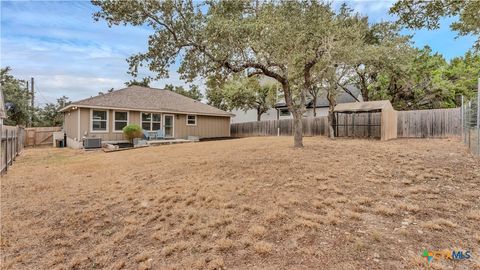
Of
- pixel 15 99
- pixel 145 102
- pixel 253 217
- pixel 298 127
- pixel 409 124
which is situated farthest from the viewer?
pixel 15 99

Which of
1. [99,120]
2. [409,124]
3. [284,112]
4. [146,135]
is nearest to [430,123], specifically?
[409,124]

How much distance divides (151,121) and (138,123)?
983 millimetres

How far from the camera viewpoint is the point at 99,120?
53.8 ft

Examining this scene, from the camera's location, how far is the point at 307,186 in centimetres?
534

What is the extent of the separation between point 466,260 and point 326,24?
7582 millimetres

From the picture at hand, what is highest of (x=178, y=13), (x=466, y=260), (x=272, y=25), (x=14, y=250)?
(x=178, y=13)

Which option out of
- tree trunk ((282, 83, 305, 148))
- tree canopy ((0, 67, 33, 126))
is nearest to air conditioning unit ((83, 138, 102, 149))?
tree trunk ((282, 83, 305, 148))

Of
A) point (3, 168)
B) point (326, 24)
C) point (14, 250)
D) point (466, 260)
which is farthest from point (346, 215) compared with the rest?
point (3, 168)

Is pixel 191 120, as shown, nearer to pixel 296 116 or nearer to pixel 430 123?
pixel 296 116

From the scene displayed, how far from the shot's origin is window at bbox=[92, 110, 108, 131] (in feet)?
53.1

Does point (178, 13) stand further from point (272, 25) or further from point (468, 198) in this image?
point (468, 198)

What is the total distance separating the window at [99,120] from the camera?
16188 millimetres

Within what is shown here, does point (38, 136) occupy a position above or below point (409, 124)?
below

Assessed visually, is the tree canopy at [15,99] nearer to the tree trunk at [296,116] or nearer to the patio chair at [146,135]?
the patio chair at [146,135]
